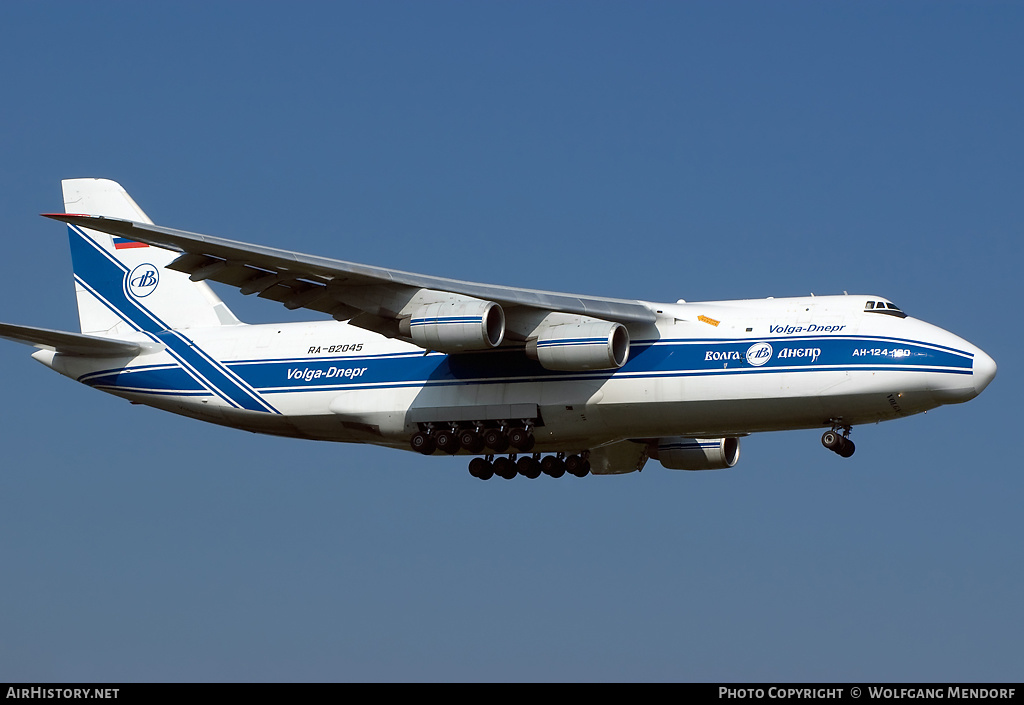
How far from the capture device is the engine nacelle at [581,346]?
73.7ft

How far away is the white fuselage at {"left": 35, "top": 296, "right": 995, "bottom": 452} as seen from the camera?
2200 centimetres

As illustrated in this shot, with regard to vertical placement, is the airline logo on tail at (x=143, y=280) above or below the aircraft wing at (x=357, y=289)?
above

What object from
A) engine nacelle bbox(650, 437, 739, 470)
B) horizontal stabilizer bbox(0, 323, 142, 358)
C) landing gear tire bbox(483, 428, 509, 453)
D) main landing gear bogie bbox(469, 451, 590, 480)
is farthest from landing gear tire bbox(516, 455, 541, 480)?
horizontal stabilizer bbox(0, 323, 142, 358)

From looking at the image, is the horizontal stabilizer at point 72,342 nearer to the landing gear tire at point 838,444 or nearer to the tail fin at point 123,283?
the tail fin at point 123,283

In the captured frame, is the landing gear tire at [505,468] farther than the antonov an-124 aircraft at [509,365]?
Yes

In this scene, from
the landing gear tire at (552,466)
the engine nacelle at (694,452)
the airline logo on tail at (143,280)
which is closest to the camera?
the landing gear tire at (552,466)

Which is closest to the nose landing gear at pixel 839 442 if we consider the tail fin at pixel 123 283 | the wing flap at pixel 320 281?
the wing flap at pixel 320 281

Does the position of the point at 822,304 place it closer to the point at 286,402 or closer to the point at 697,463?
the point at 697,463

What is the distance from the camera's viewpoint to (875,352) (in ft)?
72.1

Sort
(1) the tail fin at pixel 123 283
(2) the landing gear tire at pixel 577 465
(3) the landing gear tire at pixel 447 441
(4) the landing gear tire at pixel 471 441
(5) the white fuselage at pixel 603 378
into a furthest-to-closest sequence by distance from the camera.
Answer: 1. (1) the tail fin at pixel 123 283
2. (2) the landing gear tire at pixel 577 465
3. (3) the landing gear tire at pixel 447 441
4. (4) the landing gear tire at pixel 471 441
5. (5) the white fuselage at pixel 603 378

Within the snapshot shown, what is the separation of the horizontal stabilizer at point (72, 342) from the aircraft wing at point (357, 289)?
12.9 ft

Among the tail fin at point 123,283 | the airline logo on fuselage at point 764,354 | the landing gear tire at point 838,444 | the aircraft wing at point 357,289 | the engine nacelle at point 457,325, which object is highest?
the tail fin at point 123,283

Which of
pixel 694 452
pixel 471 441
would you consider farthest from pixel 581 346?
pixel 694 452
